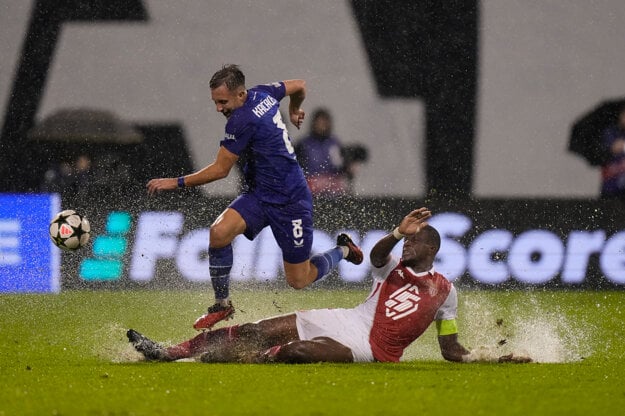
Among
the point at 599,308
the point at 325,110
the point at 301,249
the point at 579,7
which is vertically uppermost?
the point at 579,7

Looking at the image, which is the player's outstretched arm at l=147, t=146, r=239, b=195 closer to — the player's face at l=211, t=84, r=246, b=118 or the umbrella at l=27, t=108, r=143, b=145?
the player's face at l=211, t=84, r=246, b=118

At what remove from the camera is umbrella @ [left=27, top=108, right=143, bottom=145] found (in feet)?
47.6

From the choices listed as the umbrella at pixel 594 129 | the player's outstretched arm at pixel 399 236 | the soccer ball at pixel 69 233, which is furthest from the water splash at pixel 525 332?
the umbrella at pixel 594 129

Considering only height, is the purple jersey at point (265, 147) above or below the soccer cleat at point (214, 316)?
above

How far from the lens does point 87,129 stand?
14625 mm

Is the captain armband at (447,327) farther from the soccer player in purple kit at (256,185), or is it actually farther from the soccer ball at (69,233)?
the soccer ball at (69,233)

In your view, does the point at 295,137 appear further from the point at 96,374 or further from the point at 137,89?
the point at 96,374

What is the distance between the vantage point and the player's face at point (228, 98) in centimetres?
760

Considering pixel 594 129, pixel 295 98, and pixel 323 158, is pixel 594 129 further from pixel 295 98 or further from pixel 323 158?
pixel 295 98

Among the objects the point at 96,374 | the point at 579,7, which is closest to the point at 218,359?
the point at 96,374

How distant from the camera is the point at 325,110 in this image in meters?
13.8

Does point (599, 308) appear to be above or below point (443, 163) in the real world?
below

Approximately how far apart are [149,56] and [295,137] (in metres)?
2.30

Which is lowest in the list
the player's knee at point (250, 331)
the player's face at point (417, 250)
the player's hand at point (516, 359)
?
the player's hand at point (516, 359)
